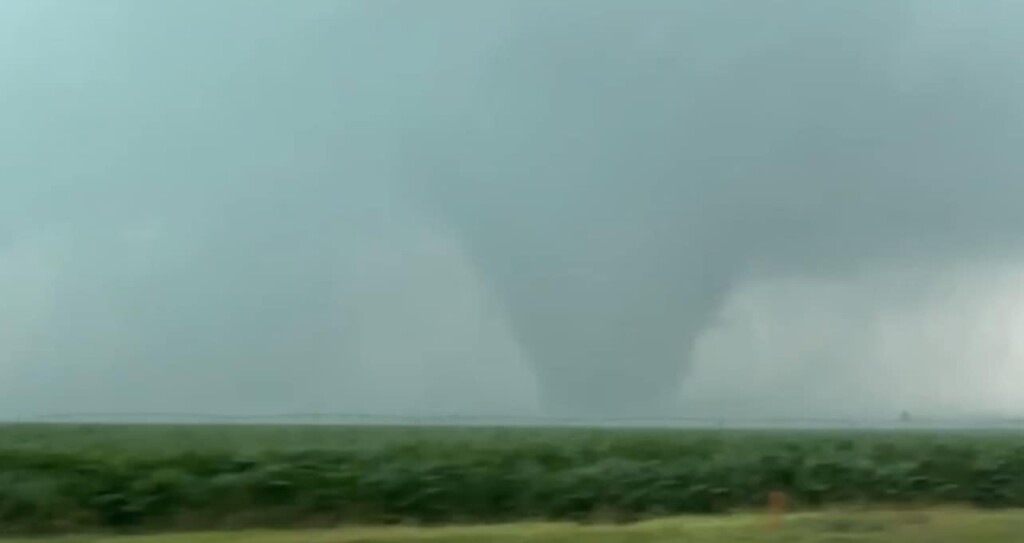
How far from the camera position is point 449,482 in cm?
2908

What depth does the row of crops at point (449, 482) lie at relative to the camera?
2677 centimetres

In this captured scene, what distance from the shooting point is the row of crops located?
26766 millimetres

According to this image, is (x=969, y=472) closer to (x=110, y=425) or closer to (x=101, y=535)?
(x=101, y=535)

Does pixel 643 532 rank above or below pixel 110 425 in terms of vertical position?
below

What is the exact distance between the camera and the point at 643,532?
19422 mm

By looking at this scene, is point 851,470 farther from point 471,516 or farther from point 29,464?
point 29,464

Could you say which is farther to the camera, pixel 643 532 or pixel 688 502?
pixel 688 502

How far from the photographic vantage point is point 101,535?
A: 80.0 ft

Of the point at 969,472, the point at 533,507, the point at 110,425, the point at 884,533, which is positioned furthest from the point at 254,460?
the point at 110,425

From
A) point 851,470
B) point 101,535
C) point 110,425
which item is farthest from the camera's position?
point 110,425

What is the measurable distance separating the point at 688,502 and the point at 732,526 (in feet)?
36.6

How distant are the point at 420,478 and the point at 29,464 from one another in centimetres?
713

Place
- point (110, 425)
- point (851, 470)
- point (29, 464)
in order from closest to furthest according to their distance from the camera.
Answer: point (29, 464) < point (851, 470) < point (110, 425)

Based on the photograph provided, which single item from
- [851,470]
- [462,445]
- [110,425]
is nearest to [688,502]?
[851,470]
